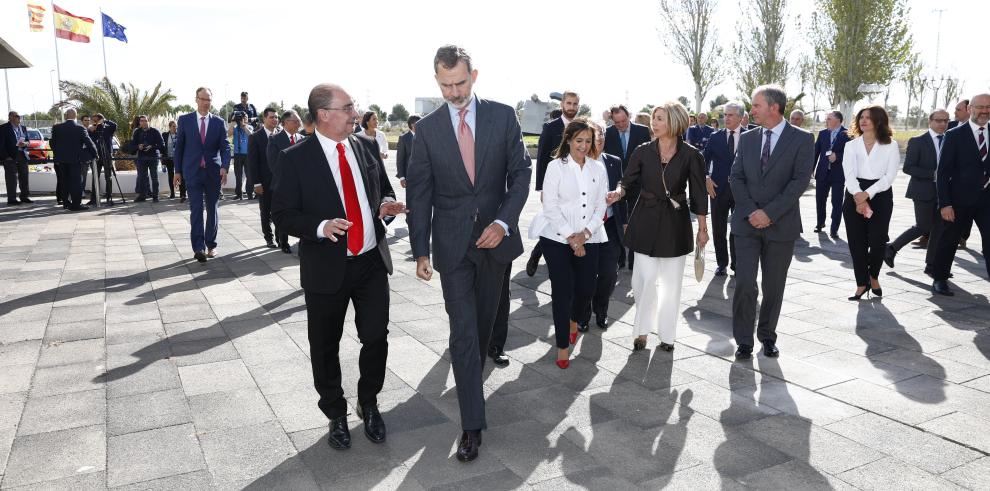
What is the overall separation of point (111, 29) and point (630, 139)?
27.0 m

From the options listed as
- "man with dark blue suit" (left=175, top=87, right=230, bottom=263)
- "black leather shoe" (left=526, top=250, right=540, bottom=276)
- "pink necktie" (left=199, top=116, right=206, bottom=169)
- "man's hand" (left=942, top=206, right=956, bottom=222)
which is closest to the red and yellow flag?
"man with dark blue suit" (left=175, top=87, right=230, bottom=263)

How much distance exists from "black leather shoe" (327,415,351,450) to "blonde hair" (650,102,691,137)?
9.31 ft

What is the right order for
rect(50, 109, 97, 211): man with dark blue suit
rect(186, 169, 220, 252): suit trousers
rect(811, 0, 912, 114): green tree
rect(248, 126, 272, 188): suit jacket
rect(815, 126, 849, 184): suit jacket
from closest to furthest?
1. rect(186, 169, 220, 252): suit trousers
2. rect(248, 126, 272, 188): suit jacket
3. rect(815, 126, 849, 184): suit jacket
4. rect(50, 109, 97, 211): man with dark blue suit
5. rect(811, 0, 912, 114): green tree

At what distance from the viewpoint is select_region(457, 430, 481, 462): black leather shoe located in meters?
3.38

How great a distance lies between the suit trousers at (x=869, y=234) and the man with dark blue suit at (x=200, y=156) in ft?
22.4

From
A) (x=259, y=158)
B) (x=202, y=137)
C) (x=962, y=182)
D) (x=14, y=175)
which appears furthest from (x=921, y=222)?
(x=14, y=175)

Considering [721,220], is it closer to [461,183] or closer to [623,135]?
[623,135]

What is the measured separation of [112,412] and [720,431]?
3208mm

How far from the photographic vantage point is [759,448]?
3514 millimetres

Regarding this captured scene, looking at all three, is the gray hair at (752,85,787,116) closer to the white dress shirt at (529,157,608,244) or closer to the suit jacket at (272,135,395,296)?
the white dress shirt at (529,157,608,244)

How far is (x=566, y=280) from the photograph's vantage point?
4887 mm

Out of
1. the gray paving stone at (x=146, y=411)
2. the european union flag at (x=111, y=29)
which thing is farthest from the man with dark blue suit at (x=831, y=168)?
the european union flag at (x=111, y=29)

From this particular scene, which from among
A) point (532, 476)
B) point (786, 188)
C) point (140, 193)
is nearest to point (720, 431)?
point (532, 476)

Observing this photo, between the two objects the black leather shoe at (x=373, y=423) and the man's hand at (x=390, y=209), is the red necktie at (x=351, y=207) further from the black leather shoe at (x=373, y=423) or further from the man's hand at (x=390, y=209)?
the black leather shoe at (x=373, y=423)
